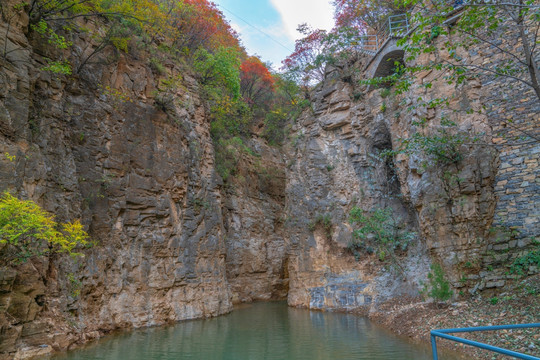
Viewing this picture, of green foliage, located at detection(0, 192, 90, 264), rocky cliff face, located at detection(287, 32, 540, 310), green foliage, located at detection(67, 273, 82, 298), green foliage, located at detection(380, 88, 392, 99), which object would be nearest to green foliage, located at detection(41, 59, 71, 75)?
green foliage, located at detection(0, 192, 90, 264)

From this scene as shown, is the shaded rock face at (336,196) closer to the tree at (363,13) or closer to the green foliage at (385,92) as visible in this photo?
the green foliage at (385,92)

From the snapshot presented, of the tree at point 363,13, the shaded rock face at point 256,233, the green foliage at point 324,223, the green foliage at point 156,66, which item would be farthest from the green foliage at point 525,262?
the green foliage at point 156,66

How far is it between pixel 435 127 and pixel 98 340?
13.9m

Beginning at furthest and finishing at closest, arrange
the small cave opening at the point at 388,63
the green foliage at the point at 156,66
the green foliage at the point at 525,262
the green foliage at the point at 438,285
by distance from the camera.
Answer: the small cave opening at the point at 388,63 → the green foliage at the point at 156,66 → the green foliage at the point at 438,285 → the green foliage at the point at 525,262

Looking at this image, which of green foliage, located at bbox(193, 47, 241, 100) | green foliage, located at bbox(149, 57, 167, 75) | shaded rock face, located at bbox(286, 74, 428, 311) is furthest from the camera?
green foliage, located at bbox(193, 47, 241, 100)

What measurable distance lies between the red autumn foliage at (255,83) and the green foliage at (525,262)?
1963cm

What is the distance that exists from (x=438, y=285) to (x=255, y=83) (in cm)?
1969

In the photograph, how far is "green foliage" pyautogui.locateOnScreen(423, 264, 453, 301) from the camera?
11188 millimetres

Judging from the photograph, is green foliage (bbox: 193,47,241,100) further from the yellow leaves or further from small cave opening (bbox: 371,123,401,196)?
the yellow leaves

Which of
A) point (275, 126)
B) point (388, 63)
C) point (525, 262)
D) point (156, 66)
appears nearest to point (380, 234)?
point (525, 262)

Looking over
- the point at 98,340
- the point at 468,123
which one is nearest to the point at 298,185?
the point at 468,123

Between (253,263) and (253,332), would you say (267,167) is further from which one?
(253,332)

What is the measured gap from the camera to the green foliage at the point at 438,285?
11.2 m

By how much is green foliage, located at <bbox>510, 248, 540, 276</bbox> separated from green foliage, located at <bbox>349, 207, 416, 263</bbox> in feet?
17.3
